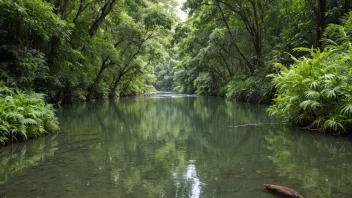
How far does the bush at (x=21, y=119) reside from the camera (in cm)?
576

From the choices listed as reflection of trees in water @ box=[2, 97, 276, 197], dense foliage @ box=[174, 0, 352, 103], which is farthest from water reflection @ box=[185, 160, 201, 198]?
dense foliage @ box=[174, 0, 352, 103]

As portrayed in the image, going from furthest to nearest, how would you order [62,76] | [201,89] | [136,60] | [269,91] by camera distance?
[201,89] < [136,60] < [269,91] < [62,76]

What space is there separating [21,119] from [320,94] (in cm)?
706

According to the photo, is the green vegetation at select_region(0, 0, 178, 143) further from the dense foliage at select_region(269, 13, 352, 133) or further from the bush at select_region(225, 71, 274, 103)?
the bush at select_region(225, 71, 274, 103)

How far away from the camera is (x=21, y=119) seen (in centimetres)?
597

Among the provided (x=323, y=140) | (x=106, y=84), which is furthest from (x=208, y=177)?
(x=106, y=84)

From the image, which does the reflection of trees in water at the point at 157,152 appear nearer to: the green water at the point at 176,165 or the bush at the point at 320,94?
the green water at the point at 176,165

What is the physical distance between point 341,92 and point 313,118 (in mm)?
1219

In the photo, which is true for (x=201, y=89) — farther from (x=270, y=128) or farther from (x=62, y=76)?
(x=270, y=128)

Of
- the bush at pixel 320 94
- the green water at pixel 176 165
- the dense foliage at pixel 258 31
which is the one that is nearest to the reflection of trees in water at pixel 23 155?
the green water at pixel 176 165

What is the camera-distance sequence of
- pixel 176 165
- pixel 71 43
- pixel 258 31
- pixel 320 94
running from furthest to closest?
pixel 258 31
pixel 71 43
pixel 320 94
pixel 176 165

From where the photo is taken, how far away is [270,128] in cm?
820

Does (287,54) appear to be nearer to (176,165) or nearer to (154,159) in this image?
(154,159)

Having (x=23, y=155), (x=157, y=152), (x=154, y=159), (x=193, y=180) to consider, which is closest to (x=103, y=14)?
(x=23, y=155)
